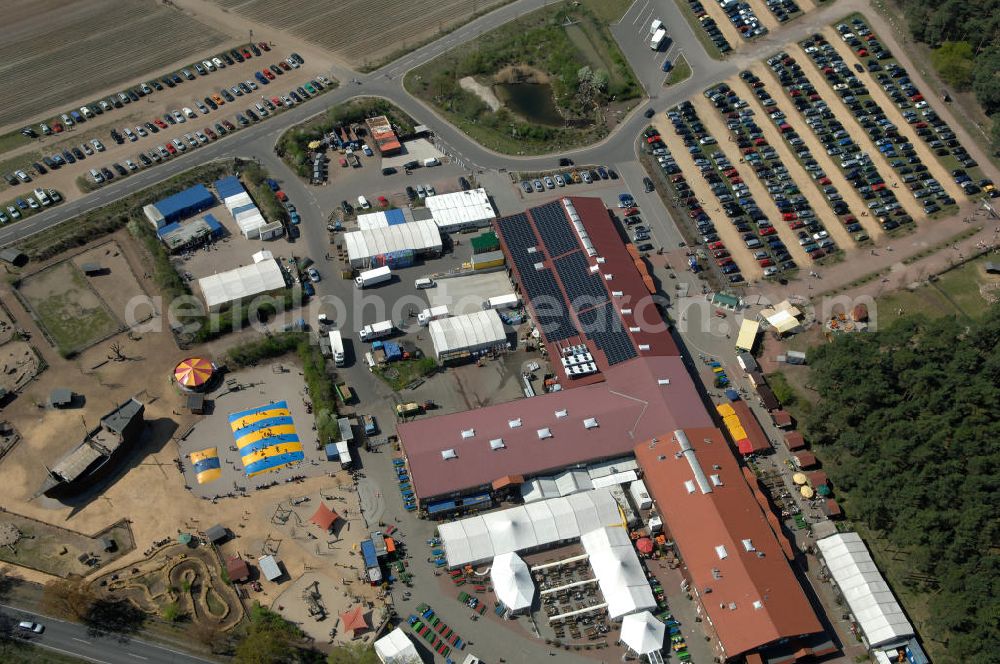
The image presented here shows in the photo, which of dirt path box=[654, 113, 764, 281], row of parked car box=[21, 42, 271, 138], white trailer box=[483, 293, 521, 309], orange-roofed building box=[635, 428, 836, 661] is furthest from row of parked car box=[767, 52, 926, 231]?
row of parked car box=[21, 42, 271, 138]

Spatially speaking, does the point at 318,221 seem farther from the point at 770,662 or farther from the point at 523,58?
the point at 770,662

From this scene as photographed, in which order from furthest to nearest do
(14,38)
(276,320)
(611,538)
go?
1. (14,38)
2. (276,320)
3. (611,538)

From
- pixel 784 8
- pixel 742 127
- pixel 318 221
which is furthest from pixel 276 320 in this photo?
pixel 784 8

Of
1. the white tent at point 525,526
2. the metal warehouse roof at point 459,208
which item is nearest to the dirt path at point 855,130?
the metal warehouse roof at point 459,208

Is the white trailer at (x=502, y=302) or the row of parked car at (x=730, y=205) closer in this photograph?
the white trailer at (x=502, y=302)

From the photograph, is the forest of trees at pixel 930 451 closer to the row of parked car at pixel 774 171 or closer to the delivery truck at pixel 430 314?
the row of parked car at pixel 774 171
